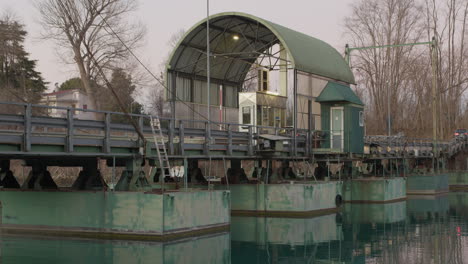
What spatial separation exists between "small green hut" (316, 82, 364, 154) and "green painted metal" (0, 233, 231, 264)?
53.1 ft

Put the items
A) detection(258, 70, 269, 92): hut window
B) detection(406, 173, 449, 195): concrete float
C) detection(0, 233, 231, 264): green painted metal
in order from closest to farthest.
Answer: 1. detection(0, 233, 231, 264): green painted metal
2. detection(258, 70, 269, 92): hut window
3. detection(406, 173, 449, 195): concrete float

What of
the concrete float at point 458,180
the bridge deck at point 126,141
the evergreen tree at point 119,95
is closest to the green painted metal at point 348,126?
the bridge deck at point 126,141

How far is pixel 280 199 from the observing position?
37688mm

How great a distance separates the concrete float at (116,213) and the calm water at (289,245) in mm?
542

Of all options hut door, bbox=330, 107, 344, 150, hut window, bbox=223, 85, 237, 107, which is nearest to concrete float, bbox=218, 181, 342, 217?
hut door, bbox=330, 107, 344, 150

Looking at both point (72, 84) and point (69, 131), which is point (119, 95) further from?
point (69, 131)

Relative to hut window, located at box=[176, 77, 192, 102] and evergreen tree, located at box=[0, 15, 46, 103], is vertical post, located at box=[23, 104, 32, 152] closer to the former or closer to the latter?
hut window, located at box=[176, 77, 192, 102]

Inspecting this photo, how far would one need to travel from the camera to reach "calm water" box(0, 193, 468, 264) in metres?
24.8

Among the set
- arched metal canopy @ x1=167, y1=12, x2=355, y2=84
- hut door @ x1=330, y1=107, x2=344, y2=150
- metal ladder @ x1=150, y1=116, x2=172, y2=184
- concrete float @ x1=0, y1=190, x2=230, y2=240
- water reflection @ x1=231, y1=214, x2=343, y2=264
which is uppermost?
arched metal canopy @ x1=167, y1=12, x2=355, y2=84

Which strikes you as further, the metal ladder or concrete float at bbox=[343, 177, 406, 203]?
concrete float at bbox=[343, 177, 406, 203]

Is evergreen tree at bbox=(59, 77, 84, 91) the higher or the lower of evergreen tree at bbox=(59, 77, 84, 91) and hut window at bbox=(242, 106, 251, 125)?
the higher

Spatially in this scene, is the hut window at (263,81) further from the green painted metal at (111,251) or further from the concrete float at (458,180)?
the concrete float at (458,180)

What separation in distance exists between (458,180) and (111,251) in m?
50.0

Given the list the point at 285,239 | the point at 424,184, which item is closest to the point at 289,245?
the point at 285,239
